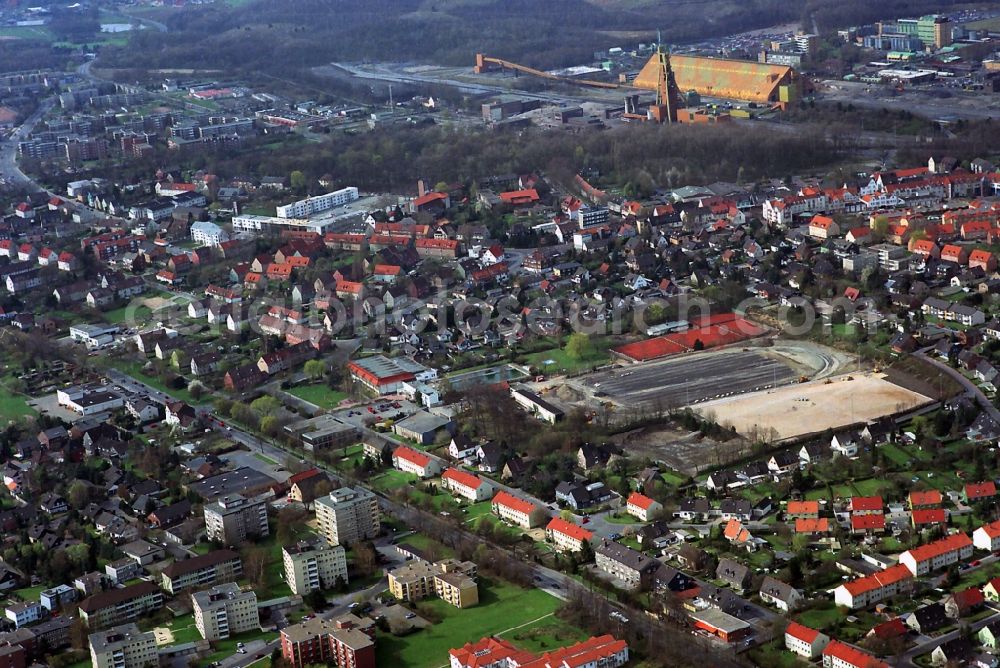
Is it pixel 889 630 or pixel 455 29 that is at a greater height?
pixel 455 29

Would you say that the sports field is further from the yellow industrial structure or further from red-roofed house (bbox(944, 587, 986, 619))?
the yellow industrial structure

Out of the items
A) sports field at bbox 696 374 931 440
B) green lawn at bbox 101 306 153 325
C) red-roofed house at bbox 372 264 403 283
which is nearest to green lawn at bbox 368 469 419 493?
sports field at bbox 696 374 931 440

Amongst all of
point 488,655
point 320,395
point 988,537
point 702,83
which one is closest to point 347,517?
point 488,655

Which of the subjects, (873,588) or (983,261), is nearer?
(873,588)

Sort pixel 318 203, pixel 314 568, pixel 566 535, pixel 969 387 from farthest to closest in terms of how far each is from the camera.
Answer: pixel 318 203, pixel 969 387, pixel 566 535, pixel 314 568

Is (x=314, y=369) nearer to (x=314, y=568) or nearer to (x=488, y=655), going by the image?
(x=314, y=568)

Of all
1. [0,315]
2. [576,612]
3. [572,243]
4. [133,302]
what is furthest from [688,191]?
[576,612]

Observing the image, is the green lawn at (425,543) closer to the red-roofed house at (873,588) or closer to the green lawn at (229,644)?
the green lawn at (229,644)
